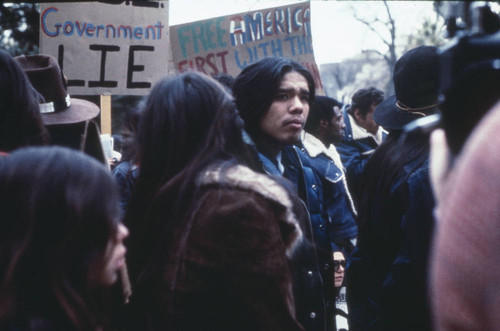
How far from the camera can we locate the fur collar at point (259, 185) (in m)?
2.07

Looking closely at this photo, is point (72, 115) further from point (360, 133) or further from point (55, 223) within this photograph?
point (360, 133)

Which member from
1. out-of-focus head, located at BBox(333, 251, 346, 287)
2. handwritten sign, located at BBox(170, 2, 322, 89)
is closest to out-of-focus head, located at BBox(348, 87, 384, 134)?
handwritten sign, located at BBox(170, 2, 322, 89)

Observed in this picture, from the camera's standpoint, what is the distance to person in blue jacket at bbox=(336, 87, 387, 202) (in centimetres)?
624

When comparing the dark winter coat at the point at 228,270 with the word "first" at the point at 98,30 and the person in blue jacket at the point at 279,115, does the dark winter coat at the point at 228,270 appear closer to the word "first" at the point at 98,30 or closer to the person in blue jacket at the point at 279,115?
the person in blue jacket at the point at 279,115

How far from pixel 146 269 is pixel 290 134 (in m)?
1.49

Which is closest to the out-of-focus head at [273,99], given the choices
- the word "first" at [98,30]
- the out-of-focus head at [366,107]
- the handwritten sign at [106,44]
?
the handwritten sign at [106,44]

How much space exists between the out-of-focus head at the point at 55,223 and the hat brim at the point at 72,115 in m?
1.21

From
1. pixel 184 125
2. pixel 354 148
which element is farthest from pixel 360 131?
pixel 184 125

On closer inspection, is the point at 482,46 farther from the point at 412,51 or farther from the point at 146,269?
the point at 412,51

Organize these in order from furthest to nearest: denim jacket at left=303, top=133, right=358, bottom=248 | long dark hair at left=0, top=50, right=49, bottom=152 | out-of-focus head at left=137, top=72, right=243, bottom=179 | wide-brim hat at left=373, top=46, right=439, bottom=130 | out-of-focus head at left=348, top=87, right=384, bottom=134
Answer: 1. out-of-focus head at left=348, top=87, right=384, bottom=134
2. denim jacket at left=303, top=133, right=358, bottom=248
3. wide-brim hat at left=373, top=46, right=439, bottom=130
4. long dark hair at left=0, top=50, right=49, bottom=152
5. out-of-focus head at left=137, top=72, right=243, bottom=179

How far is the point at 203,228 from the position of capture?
2035mm

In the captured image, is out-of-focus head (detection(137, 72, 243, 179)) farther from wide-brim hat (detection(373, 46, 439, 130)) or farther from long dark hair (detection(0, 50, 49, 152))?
wide-brim hat (detection(373, 46, 439, 130))

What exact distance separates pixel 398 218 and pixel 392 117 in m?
A: 0.60

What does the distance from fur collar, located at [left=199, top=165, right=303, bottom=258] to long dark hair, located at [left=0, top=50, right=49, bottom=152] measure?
0.74 metres
